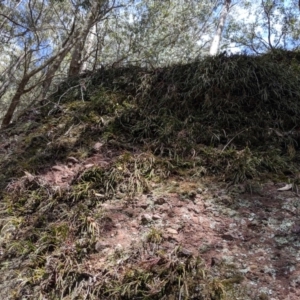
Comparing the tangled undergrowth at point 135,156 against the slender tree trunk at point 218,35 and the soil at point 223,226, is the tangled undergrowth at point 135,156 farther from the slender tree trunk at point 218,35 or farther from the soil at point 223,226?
the slender tree trunk at point 218,35

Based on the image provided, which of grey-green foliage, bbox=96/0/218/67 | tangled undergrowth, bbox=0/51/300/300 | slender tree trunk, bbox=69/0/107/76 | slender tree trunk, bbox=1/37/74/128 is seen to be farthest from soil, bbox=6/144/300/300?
grey-green foliage, bbox=96/0/218/67

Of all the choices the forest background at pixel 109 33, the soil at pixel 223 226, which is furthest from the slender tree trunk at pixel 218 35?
the soil at pixel 223 226

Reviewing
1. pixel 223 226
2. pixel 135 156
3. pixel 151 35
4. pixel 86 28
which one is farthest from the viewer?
pixel 151 35

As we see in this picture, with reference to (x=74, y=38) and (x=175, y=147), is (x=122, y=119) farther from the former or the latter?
(x=74, y=38)

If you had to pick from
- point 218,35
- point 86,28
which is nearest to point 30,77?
point 86,28

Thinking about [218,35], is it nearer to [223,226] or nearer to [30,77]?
[30,77]

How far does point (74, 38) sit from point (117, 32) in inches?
174

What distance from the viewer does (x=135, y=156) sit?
4285mm

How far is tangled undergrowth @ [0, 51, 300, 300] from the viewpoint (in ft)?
8.94

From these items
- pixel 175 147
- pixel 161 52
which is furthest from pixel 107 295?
pixel 161 52

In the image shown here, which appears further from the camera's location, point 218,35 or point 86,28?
point 218,35

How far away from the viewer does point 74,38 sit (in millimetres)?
8867

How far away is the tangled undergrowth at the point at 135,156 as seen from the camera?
8.94ft

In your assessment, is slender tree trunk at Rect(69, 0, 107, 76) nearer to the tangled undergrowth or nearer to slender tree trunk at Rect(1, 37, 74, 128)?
slender tree trunk at Rect(1, 37, 74, 128)
